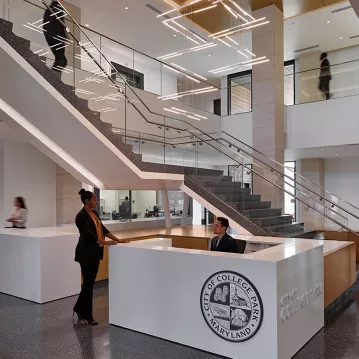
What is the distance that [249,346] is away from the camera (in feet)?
12.0

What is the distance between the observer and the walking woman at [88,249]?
4695 millimetres

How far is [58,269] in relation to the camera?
239 inches

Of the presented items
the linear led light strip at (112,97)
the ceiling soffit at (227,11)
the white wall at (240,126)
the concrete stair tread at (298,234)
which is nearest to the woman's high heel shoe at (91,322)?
the concrete stair tread at (298,234)

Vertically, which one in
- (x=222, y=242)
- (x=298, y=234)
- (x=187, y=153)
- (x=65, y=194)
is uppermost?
(x=187, y=153)

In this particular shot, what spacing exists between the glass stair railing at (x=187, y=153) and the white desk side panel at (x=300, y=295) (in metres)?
2.64

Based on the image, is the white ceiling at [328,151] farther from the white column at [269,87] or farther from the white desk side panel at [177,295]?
the white desk side panel at [177,295]

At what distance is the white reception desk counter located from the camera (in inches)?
140

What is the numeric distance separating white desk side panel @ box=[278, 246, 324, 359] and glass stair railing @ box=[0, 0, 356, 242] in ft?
8.65

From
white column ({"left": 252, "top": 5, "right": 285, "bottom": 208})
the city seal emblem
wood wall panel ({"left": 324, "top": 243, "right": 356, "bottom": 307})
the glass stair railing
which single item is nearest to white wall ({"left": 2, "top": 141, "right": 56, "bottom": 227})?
the glass stair railing

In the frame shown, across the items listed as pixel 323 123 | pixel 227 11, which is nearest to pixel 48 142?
pixel 227 11

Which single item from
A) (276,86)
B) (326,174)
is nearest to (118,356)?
(276,86)

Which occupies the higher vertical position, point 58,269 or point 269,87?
point 269,87

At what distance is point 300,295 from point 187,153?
17.8 feet

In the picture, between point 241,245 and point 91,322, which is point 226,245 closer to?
point 241,245
